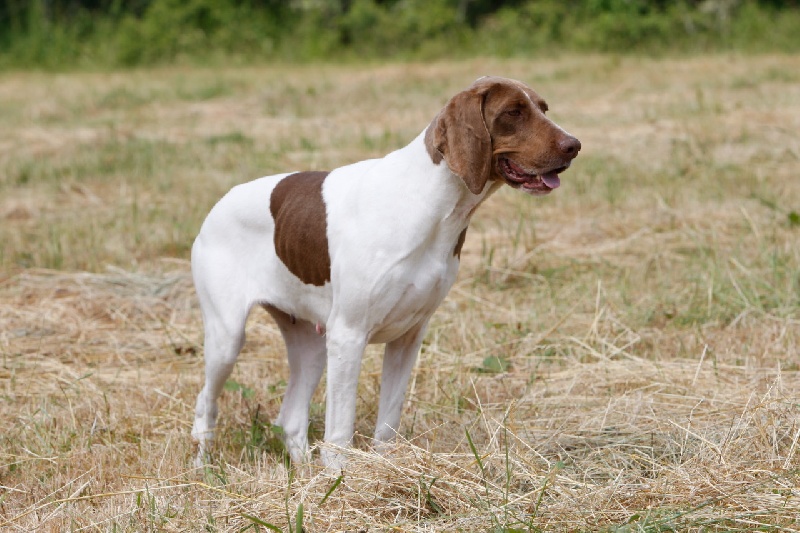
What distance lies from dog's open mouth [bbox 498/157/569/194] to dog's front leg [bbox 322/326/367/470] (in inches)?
27.5

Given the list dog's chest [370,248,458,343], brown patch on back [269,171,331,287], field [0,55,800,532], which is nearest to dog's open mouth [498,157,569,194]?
dog's chest [370,248,458,343]

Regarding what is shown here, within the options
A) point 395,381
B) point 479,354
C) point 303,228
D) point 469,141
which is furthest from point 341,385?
point 479,354

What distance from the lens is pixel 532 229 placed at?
6297mm

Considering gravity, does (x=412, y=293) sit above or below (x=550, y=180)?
below

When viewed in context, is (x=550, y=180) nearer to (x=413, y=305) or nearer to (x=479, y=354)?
(x=413, y=305)

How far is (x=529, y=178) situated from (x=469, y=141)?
0.23m

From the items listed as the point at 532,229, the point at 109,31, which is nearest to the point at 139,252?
the point at 532,229

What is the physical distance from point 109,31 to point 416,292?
61.8 ft

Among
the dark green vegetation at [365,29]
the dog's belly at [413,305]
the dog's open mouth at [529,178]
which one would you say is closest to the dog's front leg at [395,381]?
the dog's belly at [413,305]

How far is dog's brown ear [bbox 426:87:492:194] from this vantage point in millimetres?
3221

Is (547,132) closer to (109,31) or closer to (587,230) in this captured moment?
(587,230)

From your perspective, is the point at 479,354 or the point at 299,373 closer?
the point at 299,373

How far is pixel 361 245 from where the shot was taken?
3361 millimetres

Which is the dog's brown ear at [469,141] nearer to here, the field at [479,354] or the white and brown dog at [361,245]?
the white and brown dog at [361,245]
